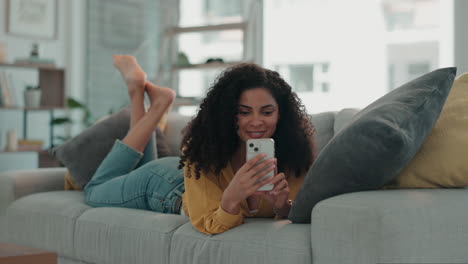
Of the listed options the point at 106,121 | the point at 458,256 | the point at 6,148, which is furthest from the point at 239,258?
the point at 6,148

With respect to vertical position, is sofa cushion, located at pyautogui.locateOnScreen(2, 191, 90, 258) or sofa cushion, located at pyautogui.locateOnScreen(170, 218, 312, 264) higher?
sofa cushion, located at pyautogui.locateOnScreen(170, 218, 312, 264)

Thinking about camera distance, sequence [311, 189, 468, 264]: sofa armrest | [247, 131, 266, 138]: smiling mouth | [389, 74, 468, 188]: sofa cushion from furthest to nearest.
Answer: [247, 131, 266, 138]: smiling mouth < [389, 74, 468, 188]: sofa cushion < [311, 189, 468, 264]: sofa armrest

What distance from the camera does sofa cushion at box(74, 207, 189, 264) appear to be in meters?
1.88

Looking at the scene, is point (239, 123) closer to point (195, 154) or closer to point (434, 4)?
point (195, 154)

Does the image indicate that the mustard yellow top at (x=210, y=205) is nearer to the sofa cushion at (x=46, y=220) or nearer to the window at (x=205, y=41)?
the sofa cushion at (x=46, y=220)

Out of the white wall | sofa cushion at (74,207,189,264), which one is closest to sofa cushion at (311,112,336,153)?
sofa cushion at (74,207,189,264)

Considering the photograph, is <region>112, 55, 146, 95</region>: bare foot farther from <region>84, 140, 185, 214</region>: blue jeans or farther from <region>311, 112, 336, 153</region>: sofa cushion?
<region>311, 112, 336, 153</region>: sofa cushion

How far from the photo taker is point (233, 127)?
182 centimetres

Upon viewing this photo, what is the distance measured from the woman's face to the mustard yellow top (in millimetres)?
156

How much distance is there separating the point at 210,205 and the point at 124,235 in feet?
1.48

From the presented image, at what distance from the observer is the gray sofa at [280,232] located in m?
1.28

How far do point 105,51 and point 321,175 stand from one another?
4.68 metres

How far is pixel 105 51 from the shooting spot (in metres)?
5.85

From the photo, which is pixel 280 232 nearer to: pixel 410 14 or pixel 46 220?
pixel 46 220
